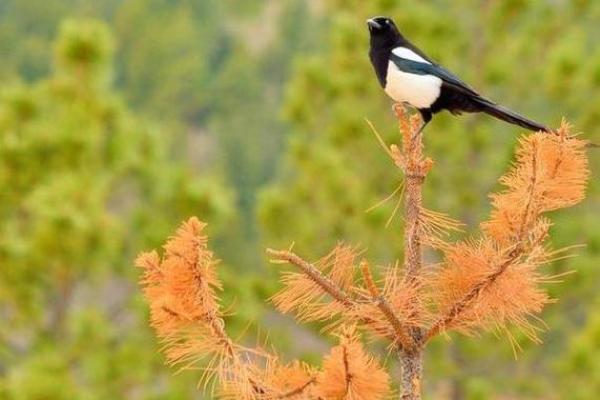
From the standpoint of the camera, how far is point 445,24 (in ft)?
32.2

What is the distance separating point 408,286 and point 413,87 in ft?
2.59

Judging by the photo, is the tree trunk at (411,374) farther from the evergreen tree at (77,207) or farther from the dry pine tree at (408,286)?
the evergreen tree at (77,207)

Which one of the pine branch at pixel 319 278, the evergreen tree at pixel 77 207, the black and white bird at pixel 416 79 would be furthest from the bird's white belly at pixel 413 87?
the evergreen tree at pixel 77 207

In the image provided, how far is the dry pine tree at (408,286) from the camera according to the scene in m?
1.98

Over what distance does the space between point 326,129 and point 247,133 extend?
99.1 ft

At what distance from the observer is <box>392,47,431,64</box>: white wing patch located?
2.71m

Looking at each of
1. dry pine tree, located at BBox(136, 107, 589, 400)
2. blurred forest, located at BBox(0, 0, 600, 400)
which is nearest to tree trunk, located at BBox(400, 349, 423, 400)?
dry pine tree, located at BBox(136, 107, 589, 400)

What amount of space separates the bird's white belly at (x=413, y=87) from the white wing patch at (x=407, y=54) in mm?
34

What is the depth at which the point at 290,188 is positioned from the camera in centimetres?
1077

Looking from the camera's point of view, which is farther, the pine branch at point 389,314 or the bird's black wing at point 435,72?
the bird's black wing at point 435,72

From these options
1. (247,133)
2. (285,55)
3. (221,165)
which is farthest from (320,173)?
(285,55)

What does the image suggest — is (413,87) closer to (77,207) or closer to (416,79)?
(416,79)

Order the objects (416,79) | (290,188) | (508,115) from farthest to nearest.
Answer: (290,188) < (416,79) < (508,115)

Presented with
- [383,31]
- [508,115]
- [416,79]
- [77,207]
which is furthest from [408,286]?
[77,207]
